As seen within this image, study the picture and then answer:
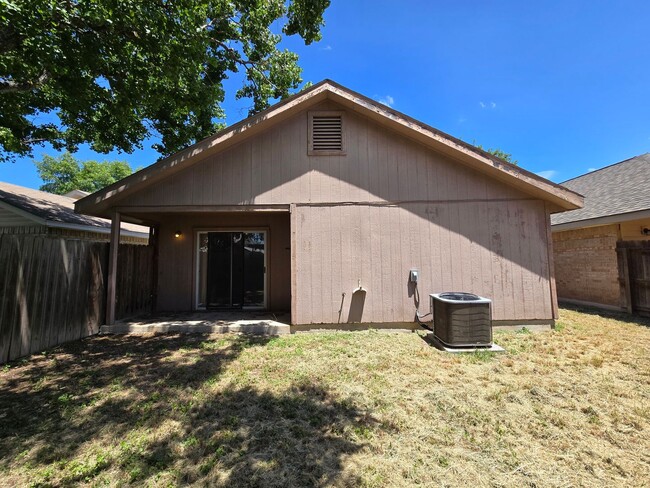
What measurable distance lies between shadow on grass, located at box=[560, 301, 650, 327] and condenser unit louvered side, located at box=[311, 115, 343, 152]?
7.78 metres

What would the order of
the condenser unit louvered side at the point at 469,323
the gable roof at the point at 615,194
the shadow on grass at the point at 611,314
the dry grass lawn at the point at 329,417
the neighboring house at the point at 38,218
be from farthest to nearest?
the neighboring house at the point at 38,218 → the gable roof at the point at 615,194 → the shadow on grass at the point at 611,314 → the condenser unit louvered side at the point at 469,323 → the dry grass lawn at the point at 329,417

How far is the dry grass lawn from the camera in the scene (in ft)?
7.47

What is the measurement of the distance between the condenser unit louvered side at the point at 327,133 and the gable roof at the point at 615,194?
753cm

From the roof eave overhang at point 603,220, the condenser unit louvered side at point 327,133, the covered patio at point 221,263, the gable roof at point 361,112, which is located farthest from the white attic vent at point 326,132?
the roof eave overhang at point 603,220

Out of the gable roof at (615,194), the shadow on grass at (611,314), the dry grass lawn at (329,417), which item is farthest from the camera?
the gable roof at (615,194)

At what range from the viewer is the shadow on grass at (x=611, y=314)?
693 cm

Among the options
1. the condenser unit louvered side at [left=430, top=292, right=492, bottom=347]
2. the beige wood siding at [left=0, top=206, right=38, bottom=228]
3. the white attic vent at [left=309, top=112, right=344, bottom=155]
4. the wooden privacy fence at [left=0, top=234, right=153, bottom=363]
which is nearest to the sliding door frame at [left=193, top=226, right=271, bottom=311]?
the wooden privacy fence at [left=0, top=234, right=153, bottom=363]

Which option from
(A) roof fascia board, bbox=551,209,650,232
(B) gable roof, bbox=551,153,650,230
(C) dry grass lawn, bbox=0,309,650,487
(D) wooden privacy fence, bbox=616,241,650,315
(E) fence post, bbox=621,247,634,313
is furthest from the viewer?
(B) gable roof, bbox=551,153,650,230

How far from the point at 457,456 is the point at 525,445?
0.65m

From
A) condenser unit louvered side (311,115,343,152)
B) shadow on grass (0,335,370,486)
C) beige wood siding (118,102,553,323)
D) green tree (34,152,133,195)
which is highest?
green tree (34,152,133,195)

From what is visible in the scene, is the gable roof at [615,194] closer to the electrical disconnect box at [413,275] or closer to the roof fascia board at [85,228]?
the electrical disconnect box at [413,275]

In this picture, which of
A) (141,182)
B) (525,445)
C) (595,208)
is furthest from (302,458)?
(595,208)

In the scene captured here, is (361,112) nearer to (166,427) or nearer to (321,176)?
(321,176)

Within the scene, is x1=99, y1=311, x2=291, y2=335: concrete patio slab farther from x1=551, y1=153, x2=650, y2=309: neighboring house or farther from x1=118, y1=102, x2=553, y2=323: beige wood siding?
x1=551, y1=153, x2=650, y2=309: neighboring house
